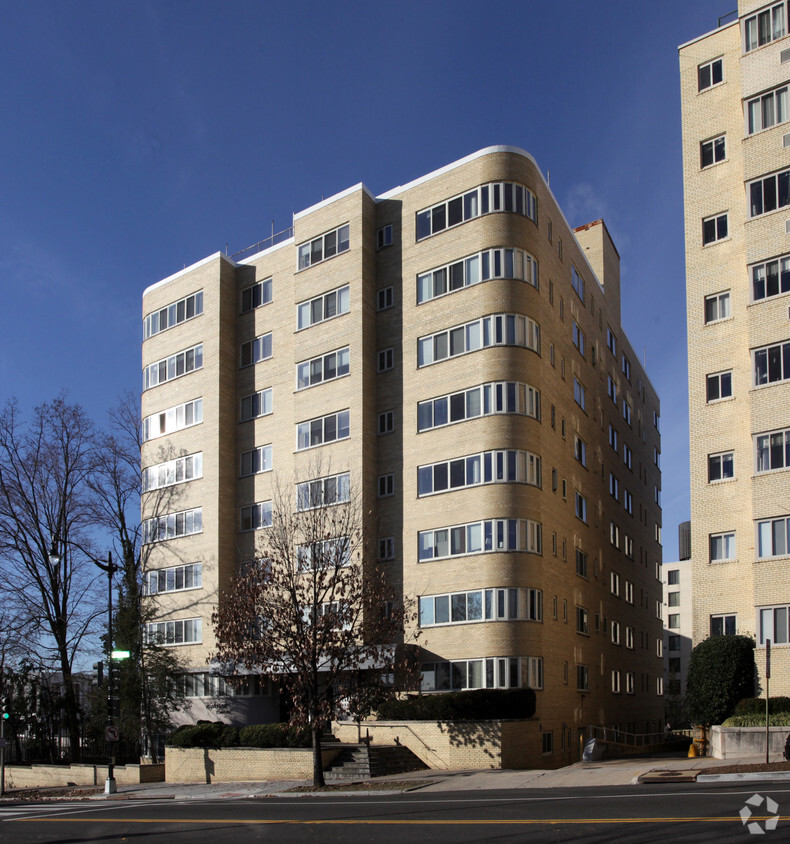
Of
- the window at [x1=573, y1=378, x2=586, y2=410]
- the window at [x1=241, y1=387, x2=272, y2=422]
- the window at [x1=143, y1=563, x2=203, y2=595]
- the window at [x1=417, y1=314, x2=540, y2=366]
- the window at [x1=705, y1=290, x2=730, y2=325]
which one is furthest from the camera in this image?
the window at [x1=143, y1=563, x2=203, y2=595]

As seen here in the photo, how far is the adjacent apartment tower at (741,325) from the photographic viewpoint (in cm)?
3647

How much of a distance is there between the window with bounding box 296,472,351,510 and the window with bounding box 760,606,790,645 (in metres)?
17.5

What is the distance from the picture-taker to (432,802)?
22.5 metres

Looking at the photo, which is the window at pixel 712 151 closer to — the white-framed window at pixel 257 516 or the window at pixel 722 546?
the window at pixel 722 546

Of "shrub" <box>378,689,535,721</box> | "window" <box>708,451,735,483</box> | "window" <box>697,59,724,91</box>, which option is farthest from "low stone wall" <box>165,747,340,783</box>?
"window" <box>697,59,724,91</box>

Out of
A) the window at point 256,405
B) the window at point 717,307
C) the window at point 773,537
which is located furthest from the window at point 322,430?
the window at point 773,537

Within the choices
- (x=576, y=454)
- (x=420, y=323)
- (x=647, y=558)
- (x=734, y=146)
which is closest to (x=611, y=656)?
(x=576, y=454)

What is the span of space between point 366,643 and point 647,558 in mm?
38270

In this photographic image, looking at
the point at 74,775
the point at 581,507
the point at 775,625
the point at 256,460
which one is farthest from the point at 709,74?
the point at 74,775

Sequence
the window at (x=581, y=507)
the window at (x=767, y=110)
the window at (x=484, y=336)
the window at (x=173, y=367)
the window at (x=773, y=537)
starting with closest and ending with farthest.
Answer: the window at (x=773, y=537) < the window at (x=767, y=110) < the window at (x=484, y=336) < the window at (x=581, y=507) < the window at (x=173, y=367)

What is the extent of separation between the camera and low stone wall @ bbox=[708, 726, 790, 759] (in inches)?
1153

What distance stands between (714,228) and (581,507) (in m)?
14.7

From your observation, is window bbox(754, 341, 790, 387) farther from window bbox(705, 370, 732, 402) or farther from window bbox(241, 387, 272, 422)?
window bbox(241, 387, 272, 422)

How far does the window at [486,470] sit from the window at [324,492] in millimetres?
4210
